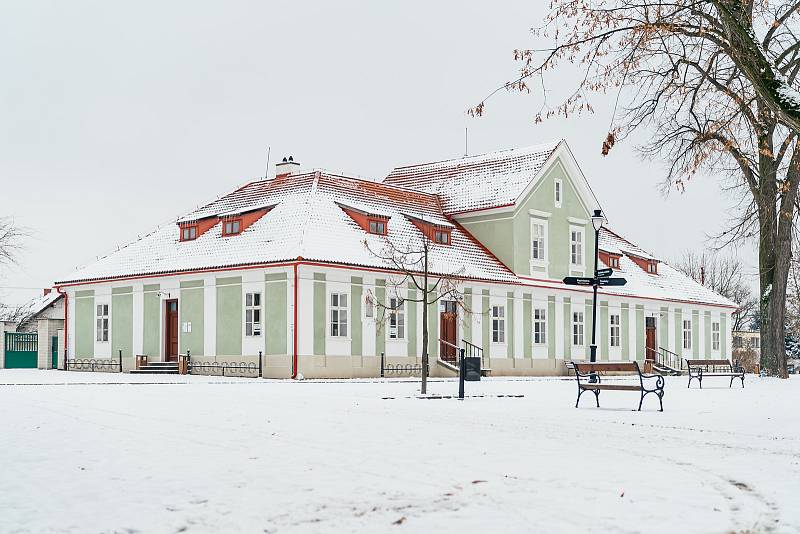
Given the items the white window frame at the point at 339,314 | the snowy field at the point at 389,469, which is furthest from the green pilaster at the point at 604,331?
the snowy field at the point at 389,469

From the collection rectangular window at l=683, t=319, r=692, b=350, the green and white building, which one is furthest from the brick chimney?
rectangular window at l=683, t=319, r=692, b=350

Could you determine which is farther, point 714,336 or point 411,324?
point 714,336

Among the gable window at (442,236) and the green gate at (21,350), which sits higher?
the gable window at (442,236)

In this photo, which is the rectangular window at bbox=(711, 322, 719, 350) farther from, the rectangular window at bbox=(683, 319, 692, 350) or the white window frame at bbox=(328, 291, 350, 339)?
the white window frame at bbox=(328, 291, 350, 339)

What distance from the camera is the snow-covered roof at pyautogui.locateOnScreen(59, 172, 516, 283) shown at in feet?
A: 104

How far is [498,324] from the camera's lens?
37.2 metres

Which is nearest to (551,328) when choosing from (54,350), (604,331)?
(604,331)

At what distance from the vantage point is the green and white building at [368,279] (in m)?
31.1

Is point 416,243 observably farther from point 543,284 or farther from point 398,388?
point 398,388

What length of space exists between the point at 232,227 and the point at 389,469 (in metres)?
25.7

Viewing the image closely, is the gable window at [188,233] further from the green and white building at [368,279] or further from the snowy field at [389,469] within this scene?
the snowy field at [389,469]

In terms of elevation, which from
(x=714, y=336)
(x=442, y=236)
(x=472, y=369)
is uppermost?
(x=442, y=236)

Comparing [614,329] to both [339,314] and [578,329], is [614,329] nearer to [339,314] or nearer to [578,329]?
[578,329]

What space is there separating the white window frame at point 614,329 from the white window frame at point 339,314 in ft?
51.7
